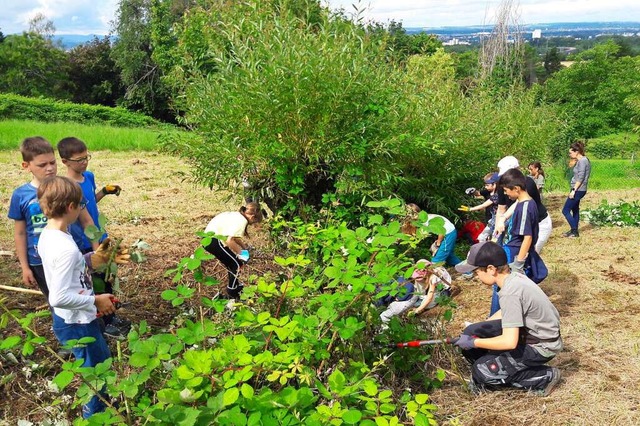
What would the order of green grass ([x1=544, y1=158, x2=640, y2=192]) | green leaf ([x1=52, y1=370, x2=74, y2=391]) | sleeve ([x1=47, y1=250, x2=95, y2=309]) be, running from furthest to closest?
1. green grass ([x1=544, y1=158, x2=640, y2=192])
2. sleeve ([x1=47, y1=250, x2=95, y2=309])
3. green leaf ([x1=52, y1=370, x2=74, y2=391])

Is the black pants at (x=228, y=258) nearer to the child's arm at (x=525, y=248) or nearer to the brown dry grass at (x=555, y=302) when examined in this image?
the brown dry grass at (x=555, y=302)

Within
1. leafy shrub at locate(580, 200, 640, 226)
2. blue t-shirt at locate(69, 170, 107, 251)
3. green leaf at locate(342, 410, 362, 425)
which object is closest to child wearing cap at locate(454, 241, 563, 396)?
green leaf at locate(342, 410, 362, 425)

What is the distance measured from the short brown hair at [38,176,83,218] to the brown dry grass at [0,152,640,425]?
4.07 feet

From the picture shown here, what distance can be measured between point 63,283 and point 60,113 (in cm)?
2589

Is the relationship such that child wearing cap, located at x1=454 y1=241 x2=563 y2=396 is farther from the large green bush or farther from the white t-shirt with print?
the white t-shirt with print

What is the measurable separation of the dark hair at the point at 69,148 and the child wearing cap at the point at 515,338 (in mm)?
2630

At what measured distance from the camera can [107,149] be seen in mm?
15852

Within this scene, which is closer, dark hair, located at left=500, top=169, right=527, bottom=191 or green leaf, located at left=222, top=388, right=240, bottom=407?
green leaf, located at left=222, top=388, right=240, bottom=407

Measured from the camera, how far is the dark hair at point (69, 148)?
3375 mm

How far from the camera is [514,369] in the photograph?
338cm

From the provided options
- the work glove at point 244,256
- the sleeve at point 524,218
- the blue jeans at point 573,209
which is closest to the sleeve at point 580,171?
the blue jeans at point 573,209

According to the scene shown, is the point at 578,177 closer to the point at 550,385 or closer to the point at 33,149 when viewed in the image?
the point at 550,385

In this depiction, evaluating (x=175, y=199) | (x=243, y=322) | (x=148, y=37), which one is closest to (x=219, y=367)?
(x=243, y=322)

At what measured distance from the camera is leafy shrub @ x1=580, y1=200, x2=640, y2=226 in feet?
28.2
